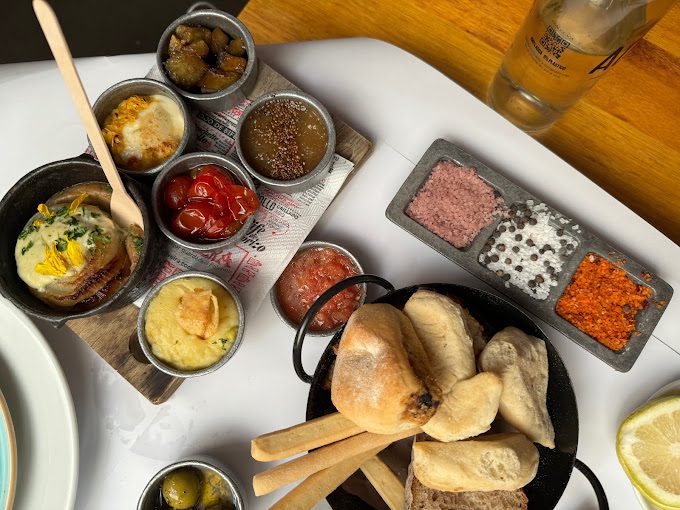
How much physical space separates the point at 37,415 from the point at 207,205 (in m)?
0.70

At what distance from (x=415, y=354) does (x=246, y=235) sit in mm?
604

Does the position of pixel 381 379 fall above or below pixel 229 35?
below

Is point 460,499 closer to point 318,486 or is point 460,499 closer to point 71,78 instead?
point 318,486

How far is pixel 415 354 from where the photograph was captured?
4.16 ft

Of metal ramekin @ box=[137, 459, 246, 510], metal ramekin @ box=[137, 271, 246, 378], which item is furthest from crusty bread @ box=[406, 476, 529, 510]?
metal ramekin @ box=[137, 271, 246, 378]

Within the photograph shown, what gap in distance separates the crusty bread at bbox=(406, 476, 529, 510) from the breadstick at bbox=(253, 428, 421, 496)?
13 centimetres

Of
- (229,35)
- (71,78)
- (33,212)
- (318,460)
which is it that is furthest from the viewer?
(229,35)

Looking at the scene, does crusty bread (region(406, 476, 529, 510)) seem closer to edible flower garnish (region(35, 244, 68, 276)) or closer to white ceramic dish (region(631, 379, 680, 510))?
white ceramic dish (region(631, 379, 680, 510))

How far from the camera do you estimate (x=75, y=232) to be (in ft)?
4.50

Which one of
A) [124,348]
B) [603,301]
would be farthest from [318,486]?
[603,301]

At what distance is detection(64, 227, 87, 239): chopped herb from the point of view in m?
1.36

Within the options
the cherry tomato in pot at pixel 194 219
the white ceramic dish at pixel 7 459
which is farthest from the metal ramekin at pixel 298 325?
the white ceramic dish at pixel 7 459

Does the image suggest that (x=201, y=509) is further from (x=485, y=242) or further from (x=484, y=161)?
(x=484, y=161)

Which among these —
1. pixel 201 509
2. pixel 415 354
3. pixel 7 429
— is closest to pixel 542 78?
pixel 415 354
